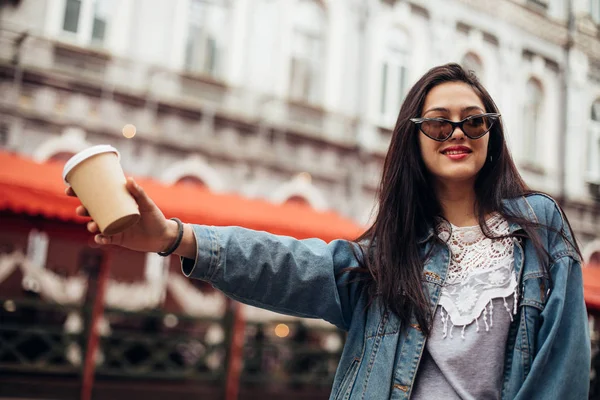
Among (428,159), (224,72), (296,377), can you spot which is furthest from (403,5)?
(428,159)

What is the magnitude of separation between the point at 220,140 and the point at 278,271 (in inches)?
306

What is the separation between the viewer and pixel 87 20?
838 centimetres

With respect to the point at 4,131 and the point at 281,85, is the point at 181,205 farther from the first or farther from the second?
the point at 281,85

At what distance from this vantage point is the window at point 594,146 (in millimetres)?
12672

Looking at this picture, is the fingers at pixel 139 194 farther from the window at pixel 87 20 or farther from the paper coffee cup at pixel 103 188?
the window at pixel 87 20

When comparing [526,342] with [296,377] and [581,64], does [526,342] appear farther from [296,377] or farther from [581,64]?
[581,64]

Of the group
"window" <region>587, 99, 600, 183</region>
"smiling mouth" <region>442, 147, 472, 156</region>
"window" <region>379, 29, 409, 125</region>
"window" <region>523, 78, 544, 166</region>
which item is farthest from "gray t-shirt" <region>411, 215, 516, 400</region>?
"window" <region>587, 99, 600, 183</region>

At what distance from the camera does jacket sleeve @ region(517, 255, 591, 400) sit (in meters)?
1.28

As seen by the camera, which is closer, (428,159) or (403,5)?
(428,159)

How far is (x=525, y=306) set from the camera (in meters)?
1.38

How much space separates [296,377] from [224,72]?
5088 mm

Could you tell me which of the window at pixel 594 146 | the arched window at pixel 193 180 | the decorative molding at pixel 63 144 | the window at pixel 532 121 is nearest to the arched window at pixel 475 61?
the window at pixel 532 121

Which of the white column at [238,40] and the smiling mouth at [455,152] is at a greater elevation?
the white column at [238,40]

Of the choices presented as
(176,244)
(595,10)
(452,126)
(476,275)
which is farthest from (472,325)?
(595,10)
